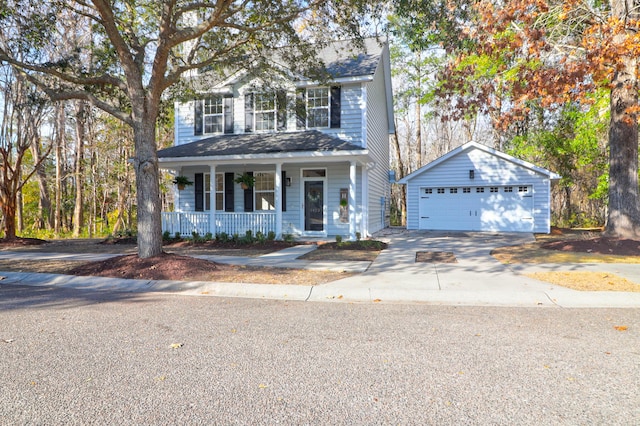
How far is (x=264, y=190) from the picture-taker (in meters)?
15.8

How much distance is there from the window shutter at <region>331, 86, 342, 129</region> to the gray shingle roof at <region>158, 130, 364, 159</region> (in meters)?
0.63

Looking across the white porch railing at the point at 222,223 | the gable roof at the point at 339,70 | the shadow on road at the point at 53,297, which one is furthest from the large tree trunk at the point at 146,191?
the gable roof at the point at 339,70

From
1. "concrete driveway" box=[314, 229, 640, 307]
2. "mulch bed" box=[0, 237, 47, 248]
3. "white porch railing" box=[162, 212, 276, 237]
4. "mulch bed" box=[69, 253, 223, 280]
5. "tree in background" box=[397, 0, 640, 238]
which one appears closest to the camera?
"concrete driveway" box=[314, 229, 640, 307]

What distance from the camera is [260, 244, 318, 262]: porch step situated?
10219 mm

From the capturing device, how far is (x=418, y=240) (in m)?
14.0

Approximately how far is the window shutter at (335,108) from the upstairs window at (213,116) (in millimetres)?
4376

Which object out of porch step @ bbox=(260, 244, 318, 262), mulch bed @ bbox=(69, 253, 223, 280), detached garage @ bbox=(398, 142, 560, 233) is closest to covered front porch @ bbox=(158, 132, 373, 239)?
porch step @ bbox=(260, 244, 318, 262)

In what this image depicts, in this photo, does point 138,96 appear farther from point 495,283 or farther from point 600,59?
point 600,59

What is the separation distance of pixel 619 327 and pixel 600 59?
7.16m

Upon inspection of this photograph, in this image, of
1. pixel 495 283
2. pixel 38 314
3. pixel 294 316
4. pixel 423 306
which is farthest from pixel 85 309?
pixel 495 283

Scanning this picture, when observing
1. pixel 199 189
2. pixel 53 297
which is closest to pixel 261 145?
pixel 199 189

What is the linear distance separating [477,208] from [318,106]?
868 centimetres

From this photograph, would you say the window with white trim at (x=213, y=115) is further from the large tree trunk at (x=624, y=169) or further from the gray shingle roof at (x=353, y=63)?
the large tree trunk at (x=624, y=169)

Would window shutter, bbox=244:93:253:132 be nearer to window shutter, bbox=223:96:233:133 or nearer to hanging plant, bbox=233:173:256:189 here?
window shutter, bbox=223:96:233:133
